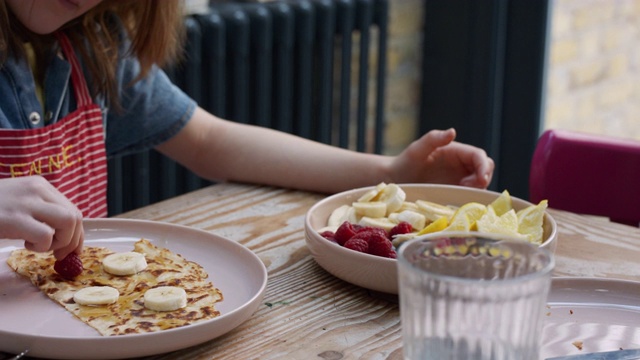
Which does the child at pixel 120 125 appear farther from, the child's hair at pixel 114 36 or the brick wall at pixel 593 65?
the brick wall at pixel 593 65

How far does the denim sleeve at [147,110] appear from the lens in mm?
1511

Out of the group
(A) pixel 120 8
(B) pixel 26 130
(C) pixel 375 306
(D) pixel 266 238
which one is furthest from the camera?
(A) pixel 120 8

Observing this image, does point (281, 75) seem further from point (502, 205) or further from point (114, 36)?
point (502, 205)

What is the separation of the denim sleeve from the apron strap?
10cm

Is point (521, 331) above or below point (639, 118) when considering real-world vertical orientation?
above

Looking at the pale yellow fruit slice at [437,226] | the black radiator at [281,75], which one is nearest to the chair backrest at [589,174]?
the pale yellow fruit slice at [437,226]

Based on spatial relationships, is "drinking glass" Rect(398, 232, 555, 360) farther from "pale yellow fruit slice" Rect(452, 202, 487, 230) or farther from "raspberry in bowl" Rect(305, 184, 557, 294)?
"pale yellow fruit slice" Rect(452, 202, 487, 230)

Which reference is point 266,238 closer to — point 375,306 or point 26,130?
point 375,306

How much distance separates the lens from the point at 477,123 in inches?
108

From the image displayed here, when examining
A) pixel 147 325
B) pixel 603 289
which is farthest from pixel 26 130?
pixel 603 289

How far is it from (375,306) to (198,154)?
69cm

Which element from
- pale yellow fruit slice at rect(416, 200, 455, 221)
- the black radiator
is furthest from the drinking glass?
the black radiator

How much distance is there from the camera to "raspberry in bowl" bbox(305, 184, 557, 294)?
901 mm

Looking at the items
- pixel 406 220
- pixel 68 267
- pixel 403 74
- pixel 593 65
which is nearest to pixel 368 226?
pixel 406 220
